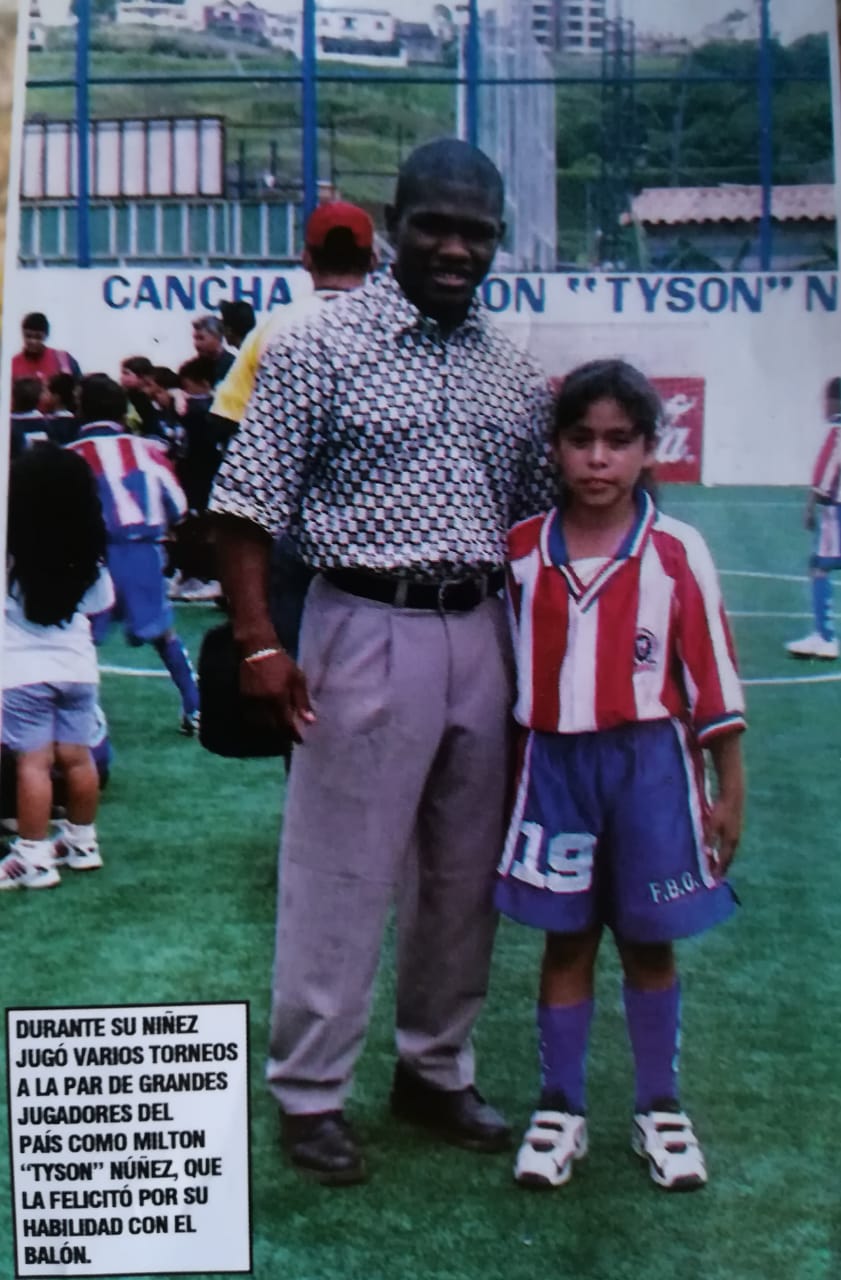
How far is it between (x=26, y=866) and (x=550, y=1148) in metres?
0.62

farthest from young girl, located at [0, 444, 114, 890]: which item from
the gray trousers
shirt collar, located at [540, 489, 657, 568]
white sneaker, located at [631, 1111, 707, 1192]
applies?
white sneaker, located at [631, 1111, 707, 1192]

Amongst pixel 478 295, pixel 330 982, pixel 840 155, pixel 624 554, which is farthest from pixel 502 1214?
pixel 840 155

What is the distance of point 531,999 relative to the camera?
7.20ft

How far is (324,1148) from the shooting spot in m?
2.08

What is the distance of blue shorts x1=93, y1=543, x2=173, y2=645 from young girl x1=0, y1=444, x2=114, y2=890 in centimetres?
1

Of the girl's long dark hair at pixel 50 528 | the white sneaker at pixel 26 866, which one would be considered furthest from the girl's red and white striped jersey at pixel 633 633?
the white sneaker at pixel 26 866

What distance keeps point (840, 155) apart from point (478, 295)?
15.3 inches

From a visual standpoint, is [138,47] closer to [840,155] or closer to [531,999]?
[840,155]

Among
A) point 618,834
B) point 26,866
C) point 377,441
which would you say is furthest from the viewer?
point 26,866

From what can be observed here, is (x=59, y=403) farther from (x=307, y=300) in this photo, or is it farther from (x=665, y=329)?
(x=665, y=329)

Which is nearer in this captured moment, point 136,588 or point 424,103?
point 424,103

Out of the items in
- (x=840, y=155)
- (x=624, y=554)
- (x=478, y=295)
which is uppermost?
(x=840, y=155)

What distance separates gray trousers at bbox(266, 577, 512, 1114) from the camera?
2006 millimetres
